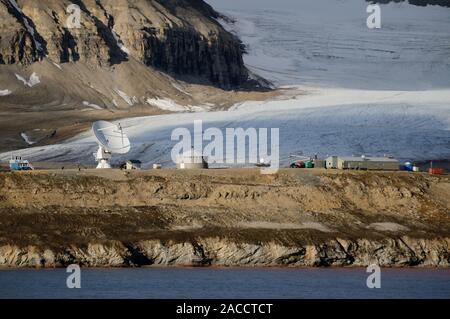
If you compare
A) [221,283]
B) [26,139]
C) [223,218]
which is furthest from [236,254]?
[26,139]

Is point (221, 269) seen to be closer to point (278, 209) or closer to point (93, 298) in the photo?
point (278, 209)

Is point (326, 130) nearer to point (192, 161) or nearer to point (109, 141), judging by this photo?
point (192, 161)

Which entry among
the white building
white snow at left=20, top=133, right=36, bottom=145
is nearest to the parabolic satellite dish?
the white building

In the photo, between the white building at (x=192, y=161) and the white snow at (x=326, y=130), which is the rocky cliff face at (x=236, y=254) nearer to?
the white building at (x=192, y=161)

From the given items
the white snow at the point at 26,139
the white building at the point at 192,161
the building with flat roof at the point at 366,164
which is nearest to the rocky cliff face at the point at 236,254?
the building with flat roof at the point at 366,164
